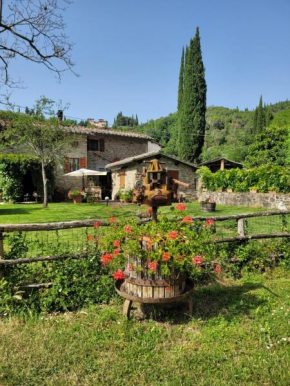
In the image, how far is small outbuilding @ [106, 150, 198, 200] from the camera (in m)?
20.7

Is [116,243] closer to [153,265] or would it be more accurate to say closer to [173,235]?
[153,265]

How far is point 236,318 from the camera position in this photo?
3.54 meters

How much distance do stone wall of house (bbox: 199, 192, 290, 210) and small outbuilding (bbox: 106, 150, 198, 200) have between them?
3.30 m

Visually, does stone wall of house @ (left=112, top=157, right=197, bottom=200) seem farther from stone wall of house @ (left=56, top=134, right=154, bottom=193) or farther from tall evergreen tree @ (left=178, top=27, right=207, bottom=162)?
tall evergreen tree @ (left=178, top=27, right=207, bottom=162)

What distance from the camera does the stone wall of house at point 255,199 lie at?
570 inches

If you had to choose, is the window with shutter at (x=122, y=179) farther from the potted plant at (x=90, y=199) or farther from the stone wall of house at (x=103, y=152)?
the stone wall of house at (x=103, y=152)

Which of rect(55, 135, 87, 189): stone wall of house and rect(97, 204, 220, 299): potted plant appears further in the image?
rect(55, 135, 87, 189): stone wall of house

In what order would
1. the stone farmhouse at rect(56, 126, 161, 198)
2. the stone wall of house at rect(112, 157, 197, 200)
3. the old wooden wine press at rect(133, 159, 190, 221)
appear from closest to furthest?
the old wooden wine press at rect(133, 159, 190, 221)
the stone wall of house at rect(112, 157, 197, 200)
the stone farmhouse at rect(56, 126, 161, 198)

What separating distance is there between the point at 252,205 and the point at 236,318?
1381 centimetres

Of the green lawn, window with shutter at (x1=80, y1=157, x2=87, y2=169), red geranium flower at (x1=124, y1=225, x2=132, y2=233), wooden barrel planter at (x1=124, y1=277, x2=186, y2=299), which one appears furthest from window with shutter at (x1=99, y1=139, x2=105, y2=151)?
wooden barrel planter at (x1=124, y1=277, x2=186, y2=299)

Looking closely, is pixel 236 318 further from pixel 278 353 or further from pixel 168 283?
pixel 168 283

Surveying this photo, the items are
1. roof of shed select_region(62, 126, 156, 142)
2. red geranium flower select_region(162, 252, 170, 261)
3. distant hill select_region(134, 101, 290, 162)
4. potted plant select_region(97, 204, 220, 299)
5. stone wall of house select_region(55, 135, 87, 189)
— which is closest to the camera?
red geranium flower select_region(162, 252, 170, 261)

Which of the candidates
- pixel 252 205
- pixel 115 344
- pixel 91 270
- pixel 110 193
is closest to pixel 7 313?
pixel 91 270

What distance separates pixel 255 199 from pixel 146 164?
890 centimetres
